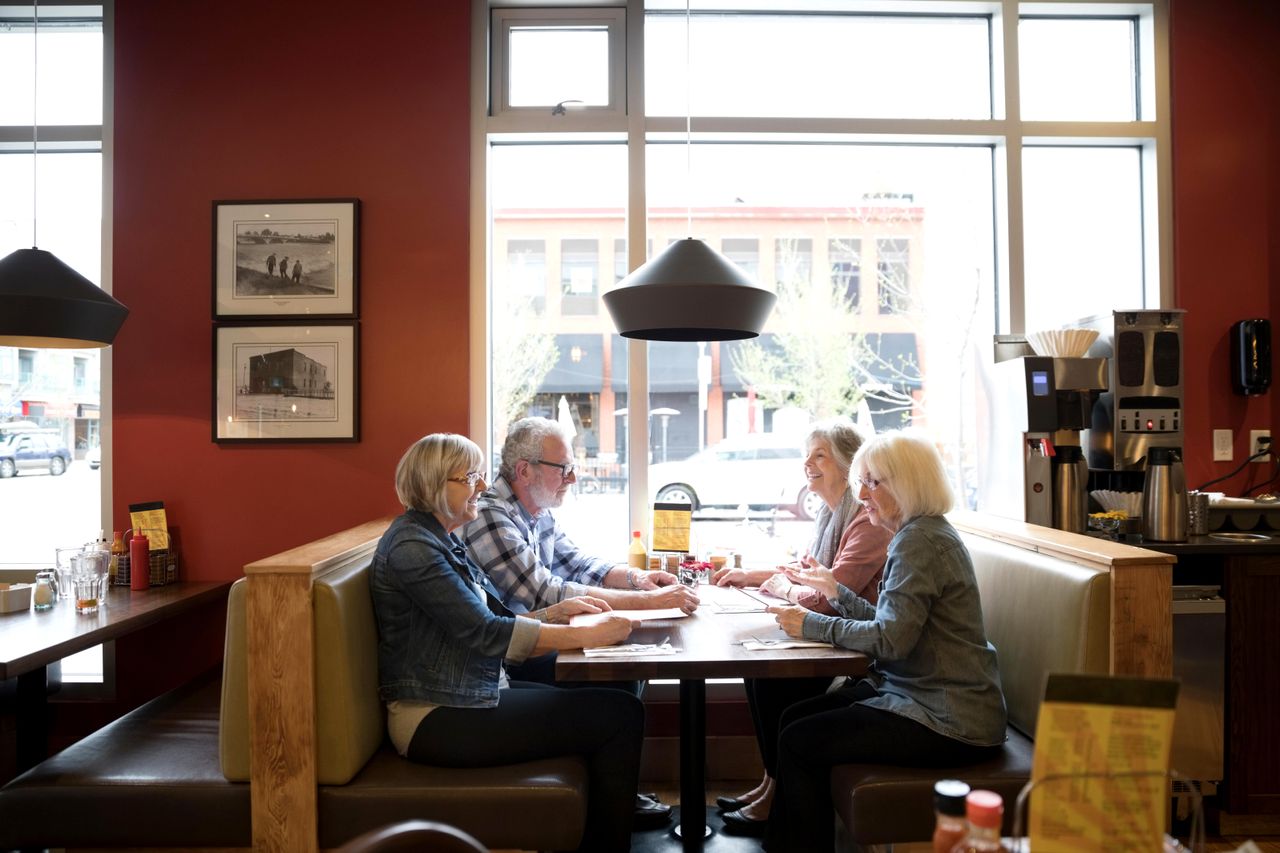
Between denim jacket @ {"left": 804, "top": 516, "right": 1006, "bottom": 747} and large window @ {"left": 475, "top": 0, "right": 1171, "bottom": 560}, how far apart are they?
4.93 ft

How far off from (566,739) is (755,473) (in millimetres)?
1803

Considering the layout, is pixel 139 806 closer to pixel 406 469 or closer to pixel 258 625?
pixel 258 625

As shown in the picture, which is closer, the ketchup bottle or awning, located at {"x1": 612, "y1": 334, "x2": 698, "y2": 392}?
the ketchup bottle

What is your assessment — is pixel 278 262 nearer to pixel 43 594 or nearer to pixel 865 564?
pixel 43 594

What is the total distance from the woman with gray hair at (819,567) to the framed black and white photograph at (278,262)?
195 centimetres

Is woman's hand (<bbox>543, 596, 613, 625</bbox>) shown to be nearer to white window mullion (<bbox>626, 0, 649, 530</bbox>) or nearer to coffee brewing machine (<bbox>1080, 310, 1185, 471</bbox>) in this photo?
white window mullion (<bbox>626, 0, 649, 530</bbox>)

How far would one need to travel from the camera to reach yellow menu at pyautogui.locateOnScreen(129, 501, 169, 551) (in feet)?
11.2

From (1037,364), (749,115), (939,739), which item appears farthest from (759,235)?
(939,739)

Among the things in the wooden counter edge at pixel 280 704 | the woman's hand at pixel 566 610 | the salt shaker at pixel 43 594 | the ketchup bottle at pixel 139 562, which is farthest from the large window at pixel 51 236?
the woman's hand at pixel 566 610

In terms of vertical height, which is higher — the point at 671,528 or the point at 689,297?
the point at 689,297

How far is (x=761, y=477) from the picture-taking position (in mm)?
3807

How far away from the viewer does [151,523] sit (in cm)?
343

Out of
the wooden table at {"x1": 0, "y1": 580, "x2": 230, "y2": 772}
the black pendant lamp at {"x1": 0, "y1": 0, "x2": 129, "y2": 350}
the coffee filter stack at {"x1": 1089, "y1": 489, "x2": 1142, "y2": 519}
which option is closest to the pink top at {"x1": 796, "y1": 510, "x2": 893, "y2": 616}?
the coffee filter stack at {"x1": 1089, "y1": 489, "x2": 1142, "y2": 519}

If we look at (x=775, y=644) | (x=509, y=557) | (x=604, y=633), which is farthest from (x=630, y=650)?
(x=509, y=557)
